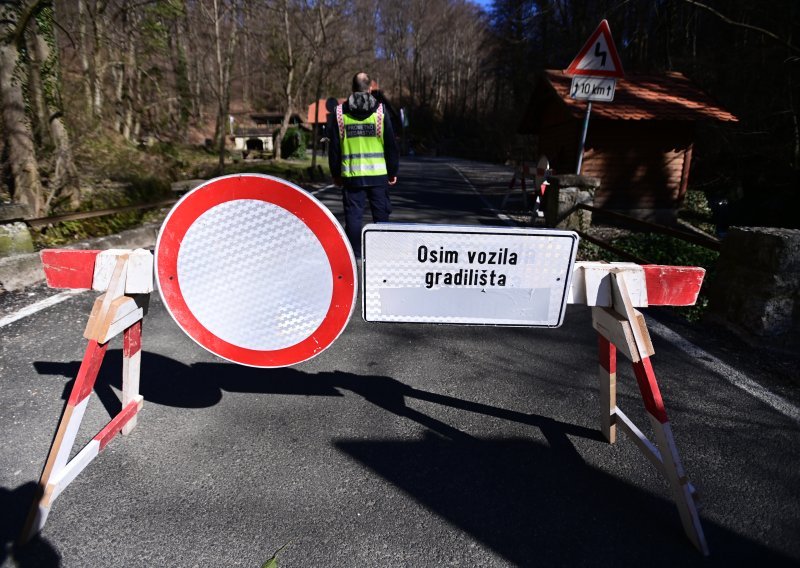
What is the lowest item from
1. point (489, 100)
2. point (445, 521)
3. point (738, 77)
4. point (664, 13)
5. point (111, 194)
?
point (445, 521)

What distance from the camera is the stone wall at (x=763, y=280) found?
331 centimetres

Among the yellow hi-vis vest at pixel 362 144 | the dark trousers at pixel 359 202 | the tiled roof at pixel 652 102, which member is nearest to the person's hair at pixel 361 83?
the yellow hi-vis vest at pixel 362 144

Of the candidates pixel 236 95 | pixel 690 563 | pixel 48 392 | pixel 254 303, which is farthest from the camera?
pixel 236 95

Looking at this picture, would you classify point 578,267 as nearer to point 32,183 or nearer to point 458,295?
point 458,295

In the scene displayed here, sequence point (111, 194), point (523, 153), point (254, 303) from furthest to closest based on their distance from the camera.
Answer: point (523, 153)
point (111, 194)
point (254, 303)

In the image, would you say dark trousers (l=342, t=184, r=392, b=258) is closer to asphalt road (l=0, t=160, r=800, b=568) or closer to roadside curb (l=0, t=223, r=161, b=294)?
asphalt road (l=0, t=160, r=800, b=568)

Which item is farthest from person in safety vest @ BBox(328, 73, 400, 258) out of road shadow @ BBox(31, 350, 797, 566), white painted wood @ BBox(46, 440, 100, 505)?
white painted wood @ BBox(46, 440, 100, 505)

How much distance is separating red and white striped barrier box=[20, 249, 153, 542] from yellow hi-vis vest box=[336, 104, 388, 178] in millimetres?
3205

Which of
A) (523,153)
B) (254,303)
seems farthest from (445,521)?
(523,153)

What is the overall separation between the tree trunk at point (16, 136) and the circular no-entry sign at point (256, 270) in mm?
5417

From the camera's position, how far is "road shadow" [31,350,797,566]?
70.1 inches

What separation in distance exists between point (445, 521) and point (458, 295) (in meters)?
0.95

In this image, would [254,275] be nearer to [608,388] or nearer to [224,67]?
[608,388]

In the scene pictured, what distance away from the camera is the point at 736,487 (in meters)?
2.12
